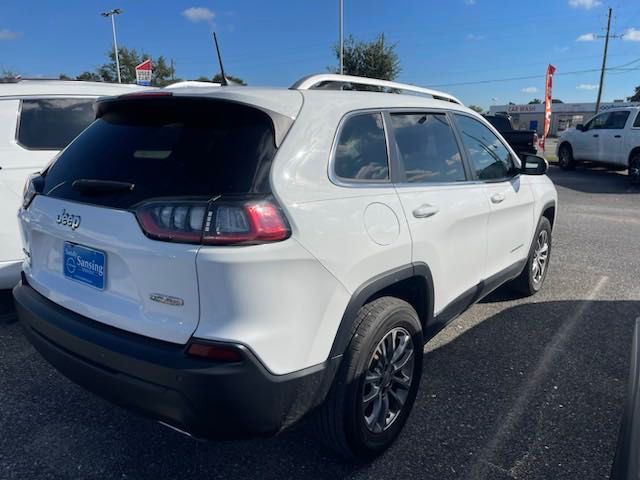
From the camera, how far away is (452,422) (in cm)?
283

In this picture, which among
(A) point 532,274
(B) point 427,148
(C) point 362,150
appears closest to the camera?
(C) point 362,150

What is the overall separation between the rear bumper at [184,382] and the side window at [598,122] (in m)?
14.7

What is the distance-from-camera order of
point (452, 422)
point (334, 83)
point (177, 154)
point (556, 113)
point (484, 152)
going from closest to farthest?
point (177, 154) → point (334, 83) → point (452, 422) → point (484, 152) → point (556, 113)

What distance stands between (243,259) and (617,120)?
14627mm

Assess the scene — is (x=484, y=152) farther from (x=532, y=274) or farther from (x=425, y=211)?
(x=532, y=274)

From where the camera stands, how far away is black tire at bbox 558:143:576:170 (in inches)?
611

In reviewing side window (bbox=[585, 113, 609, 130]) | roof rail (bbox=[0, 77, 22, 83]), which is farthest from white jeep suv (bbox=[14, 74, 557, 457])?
side window (bbox=[585, 113, 609, 130])

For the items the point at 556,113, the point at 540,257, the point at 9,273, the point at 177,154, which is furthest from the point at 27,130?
the point at 556,113

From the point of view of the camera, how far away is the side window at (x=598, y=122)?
45.8ft

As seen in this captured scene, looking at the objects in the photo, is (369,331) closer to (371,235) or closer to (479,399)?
(371,235)

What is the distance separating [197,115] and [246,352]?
102cm

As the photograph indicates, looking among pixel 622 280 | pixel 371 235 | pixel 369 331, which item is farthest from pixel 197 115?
pixel 622 280

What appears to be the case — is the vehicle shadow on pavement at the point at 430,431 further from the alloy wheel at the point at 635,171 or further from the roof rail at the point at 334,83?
the alloy wheel at the point at 635,171

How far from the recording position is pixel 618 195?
1133 cm
